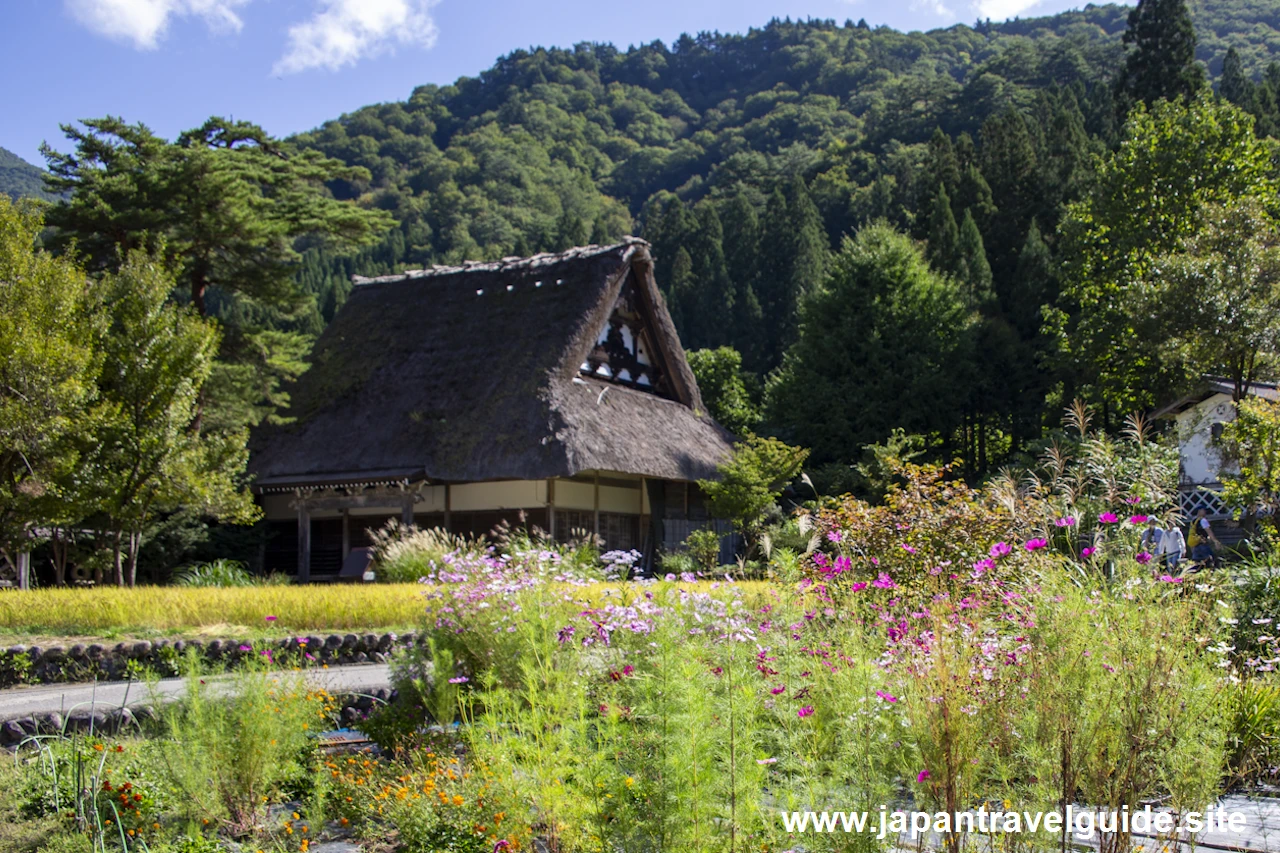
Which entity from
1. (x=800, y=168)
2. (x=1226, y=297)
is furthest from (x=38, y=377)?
(x=800, y=168)

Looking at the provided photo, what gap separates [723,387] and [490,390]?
42.9ft

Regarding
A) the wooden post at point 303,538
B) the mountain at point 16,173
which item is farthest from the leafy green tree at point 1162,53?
the mountain at point 16,173

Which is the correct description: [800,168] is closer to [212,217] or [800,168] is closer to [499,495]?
[499,495]

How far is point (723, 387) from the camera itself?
30.6 meters

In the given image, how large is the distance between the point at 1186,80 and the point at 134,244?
30.4 metres

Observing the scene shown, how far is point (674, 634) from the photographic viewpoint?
14.4 feet

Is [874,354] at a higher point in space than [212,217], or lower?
lower

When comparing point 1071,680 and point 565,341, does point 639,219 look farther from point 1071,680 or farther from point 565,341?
point 1071,680

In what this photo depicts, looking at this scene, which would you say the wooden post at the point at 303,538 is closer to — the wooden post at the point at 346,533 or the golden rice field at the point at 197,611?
the wooden post at the point at 346,533

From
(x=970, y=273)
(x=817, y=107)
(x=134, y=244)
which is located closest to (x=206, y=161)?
(x=134, y=244)

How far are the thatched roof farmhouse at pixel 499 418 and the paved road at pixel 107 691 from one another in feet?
26.8

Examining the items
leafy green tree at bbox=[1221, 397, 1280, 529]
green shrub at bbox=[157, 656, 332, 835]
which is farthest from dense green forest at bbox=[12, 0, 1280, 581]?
green shrub at bbox=[157, 656, 332, 835]

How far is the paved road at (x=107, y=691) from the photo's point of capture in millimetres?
6602

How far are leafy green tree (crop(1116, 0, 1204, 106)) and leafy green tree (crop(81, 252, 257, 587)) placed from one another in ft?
98.7
